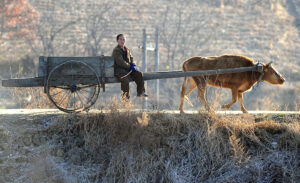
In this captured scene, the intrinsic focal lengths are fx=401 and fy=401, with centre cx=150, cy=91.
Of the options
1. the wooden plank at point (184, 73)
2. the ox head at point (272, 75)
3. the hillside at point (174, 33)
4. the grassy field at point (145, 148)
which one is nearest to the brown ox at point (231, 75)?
the ox head at point (272, 75)

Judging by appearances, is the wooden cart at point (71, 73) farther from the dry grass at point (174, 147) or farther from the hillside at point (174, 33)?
the hillside at point (174, 33)

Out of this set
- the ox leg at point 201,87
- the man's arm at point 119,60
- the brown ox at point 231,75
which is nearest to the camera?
the man's arm at point 119,60

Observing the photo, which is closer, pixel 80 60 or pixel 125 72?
pixel 80 60

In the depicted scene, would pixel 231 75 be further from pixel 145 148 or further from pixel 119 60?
pixel 145 148

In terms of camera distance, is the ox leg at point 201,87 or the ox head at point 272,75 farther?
the ox head at point 272,75

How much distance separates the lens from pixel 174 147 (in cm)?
821

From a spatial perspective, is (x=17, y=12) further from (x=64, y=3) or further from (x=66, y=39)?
(x=64, y=3)

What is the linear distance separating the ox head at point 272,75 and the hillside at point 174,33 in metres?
13.4

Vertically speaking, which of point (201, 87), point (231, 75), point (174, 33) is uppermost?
point (174, 33)

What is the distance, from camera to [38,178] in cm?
759

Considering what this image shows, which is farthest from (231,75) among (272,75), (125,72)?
(125,72)

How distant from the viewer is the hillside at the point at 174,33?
81.5 ft

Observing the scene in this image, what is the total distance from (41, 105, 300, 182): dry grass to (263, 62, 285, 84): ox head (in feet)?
4.52

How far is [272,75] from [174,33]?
19.5 m
